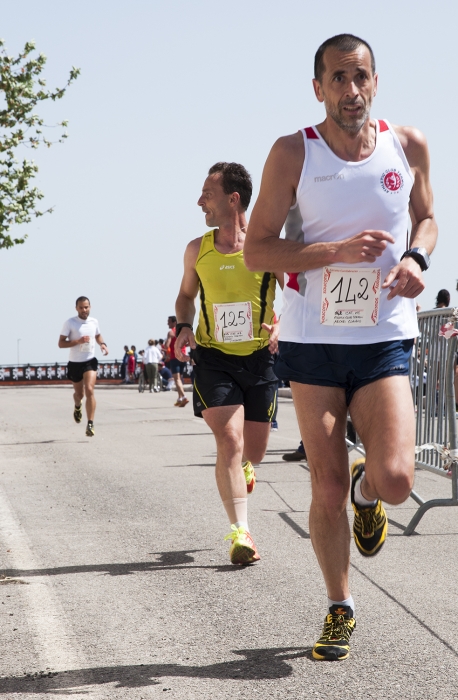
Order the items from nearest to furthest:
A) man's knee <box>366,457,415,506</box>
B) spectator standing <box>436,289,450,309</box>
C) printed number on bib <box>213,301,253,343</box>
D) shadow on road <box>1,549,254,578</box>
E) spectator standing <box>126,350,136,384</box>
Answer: man's knee <box>366,457,415,506</box> → shadow on road <box>1,549,254,578</box> → printed number on bib <box>213,301,253,343</box> → spectator standing <box>436,289,450,309</box> → spectator standing <box>126,350,136,384</box>

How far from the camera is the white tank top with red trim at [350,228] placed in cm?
360

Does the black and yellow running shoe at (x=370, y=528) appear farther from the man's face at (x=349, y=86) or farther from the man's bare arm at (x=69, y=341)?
the man's bare arm at (x=69, y=341)

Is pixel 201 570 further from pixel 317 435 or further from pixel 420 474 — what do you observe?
pixel 420 474

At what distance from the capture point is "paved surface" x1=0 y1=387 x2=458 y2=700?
3.46 meters

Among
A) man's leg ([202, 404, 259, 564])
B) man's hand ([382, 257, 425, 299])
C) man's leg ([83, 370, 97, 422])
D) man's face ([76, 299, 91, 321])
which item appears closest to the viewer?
man's hand ([382, 257, 425, 299])

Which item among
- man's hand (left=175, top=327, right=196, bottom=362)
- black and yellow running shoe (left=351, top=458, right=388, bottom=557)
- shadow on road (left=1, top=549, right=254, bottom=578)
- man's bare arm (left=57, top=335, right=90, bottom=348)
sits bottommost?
A: shadow on road (left=1, top=549, right=254, bottom=578)

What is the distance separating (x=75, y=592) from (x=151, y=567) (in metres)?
0.67

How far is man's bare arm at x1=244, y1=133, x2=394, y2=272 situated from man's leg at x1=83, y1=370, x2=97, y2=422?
10.6 meters

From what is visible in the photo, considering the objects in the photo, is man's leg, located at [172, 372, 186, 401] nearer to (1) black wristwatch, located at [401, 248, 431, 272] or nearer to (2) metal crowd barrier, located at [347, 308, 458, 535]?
(2) metal crowd barrier, located at [347, 308, 458, 535]

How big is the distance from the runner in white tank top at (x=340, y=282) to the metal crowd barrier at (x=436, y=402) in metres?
2.58

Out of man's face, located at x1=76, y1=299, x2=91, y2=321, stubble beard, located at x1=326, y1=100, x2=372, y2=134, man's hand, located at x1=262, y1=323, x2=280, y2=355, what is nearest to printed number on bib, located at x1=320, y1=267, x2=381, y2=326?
stubble beard, located at x1=326, y1=100, x2=372, y2=134

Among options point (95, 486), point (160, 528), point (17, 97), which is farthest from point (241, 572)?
point (17, 97)

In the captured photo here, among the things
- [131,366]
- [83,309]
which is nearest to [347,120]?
[83,309]

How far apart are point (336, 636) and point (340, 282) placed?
1.27 metres
